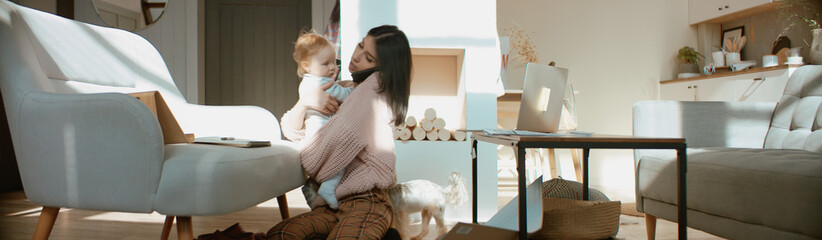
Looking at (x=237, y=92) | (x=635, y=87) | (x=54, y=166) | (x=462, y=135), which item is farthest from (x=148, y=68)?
(x=635, y=87)

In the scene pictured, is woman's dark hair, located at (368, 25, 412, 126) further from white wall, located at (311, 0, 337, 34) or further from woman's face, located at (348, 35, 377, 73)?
white wall, located at (311, 0, 337, 34)

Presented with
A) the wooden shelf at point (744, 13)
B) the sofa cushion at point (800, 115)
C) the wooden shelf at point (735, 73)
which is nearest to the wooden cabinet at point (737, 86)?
the wooden shelf at point (735, 73)

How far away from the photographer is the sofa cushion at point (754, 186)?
127 centimetres

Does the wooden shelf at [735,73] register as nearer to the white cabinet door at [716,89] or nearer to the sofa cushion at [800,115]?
the white cabinet door at [716,89]

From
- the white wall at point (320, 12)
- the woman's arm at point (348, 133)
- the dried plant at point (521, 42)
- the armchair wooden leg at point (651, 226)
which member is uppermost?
the white wall at point (320, 12)

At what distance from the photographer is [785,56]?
343cm

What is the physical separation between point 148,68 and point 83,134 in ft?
2.49

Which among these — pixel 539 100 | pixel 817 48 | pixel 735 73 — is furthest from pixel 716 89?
pixel 539 100

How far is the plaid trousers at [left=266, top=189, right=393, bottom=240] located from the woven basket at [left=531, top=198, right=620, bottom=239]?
→ 0.44 metres

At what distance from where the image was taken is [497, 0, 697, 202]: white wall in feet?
14.3

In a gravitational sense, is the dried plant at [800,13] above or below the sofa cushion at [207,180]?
above

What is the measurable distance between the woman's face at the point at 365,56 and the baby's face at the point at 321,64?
0.16 meters

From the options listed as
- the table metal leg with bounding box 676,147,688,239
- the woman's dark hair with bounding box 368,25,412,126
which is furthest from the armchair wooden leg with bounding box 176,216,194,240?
the table metal leg with bounding box 676,147,688,239

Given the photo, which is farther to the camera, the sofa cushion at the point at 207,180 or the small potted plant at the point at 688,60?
the small potted plant at the point at 688,60
